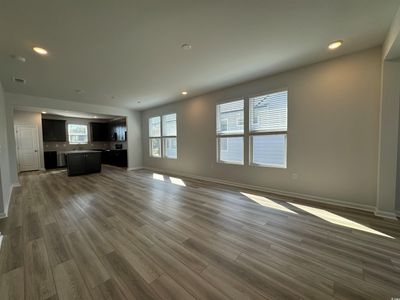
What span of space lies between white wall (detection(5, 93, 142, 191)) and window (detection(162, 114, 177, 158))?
1739 mm

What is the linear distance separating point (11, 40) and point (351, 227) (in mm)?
5553

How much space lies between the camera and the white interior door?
710 cm

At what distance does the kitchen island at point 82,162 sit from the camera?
20.4ft

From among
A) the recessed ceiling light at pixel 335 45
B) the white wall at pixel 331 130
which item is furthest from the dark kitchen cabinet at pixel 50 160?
the recessed ceiling light at pixel 335 45

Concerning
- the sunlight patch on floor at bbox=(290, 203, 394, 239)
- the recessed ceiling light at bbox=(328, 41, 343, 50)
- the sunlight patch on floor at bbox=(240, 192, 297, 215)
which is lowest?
the sunlight patch on floor at bbox=(290, 203, 394, 239)

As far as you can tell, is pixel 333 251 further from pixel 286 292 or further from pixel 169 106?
pixel 169 106

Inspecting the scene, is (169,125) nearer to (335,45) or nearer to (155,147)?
(155,147)

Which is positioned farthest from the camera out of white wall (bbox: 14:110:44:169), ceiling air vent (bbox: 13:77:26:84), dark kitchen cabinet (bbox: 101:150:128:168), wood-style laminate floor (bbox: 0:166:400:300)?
dark kitchen cabinet (bbox: 101:150:128:168)

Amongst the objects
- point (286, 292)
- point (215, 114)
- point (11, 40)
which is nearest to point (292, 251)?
point (286, 292)

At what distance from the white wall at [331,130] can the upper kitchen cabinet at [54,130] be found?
29.6 feet

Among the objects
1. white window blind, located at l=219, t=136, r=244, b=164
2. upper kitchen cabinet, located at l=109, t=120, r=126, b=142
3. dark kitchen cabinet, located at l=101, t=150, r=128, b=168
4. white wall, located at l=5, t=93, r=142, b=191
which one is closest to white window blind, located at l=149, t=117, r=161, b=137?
white wall, located at l=5, t=93, r=142, b=191

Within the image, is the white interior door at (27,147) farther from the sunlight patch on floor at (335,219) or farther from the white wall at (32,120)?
the sunlight patch on floor at (335,219)

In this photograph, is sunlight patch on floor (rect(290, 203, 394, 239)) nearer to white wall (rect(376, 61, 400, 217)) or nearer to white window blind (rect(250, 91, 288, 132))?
white wall (rect(376, 61, 400, 217))

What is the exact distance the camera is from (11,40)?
7.73 feet
